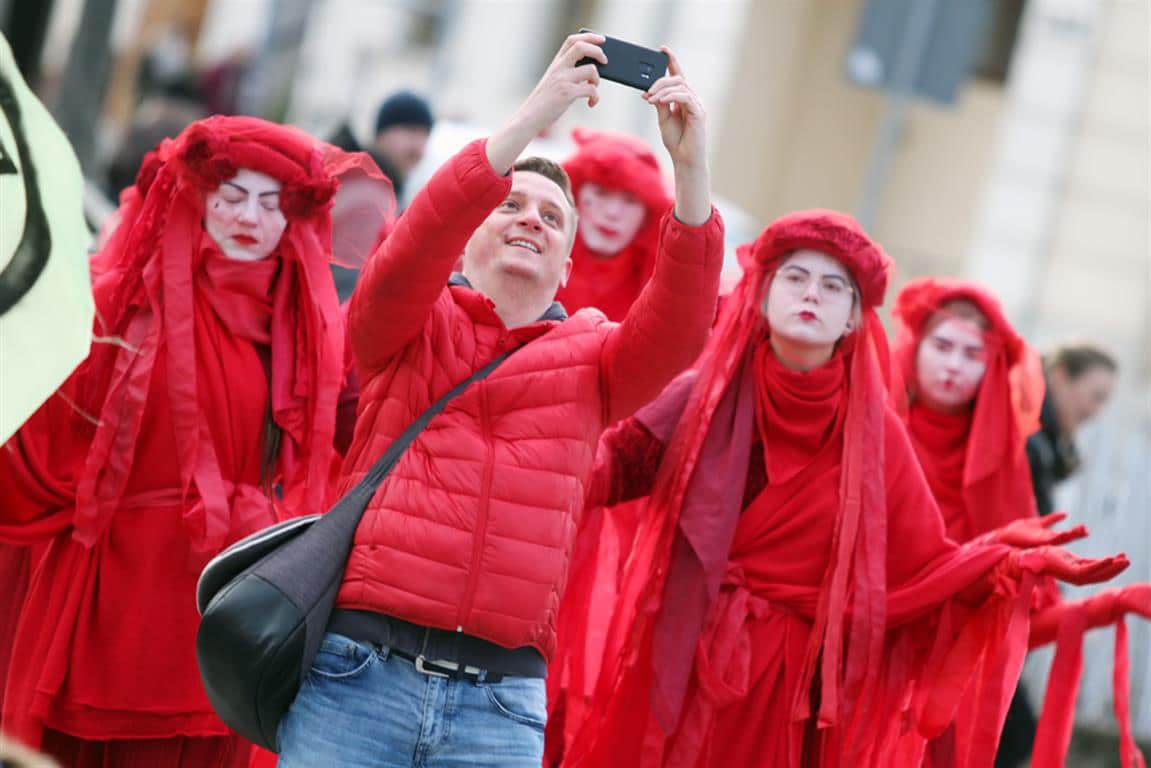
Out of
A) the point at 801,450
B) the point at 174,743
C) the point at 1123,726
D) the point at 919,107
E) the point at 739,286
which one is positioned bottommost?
the point at 174,743

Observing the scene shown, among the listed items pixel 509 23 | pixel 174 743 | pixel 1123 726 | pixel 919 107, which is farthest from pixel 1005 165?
pixel 174 743

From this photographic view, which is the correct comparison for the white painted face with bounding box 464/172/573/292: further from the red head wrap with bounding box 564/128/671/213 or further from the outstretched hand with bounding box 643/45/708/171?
the red head wrap with bounding box 564/128/671/213

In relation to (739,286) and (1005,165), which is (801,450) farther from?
(1005,165)

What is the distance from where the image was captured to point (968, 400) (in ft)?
20.6

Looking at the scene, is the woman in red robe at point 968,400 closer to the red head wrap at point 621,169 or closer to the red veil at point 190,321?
the red head wrap at point 621,169

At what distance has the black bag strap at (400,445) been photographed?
3.94 meters

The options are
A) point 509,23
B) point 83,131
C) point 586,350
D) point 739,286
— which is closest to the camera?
point 586,350

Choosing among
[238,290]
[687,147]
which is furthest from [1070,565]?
[238,290]

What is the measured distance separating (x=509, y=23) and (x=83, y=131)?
35.0ft

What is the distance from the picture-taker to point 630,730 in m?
5.02

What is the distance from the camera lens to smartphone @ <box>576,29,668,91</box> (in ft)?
12.8

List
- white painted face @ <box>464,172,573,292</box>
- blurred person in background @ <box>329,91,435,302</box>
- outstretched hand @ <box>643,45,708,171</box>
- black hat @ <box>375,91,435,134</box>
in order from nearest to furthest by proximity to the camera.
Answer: outstretched hand @ <box>643,45,708,171</box>
white painted face @ <box>464,172,573,292</box>
blurred person in background @ <box>329,91,435,302</box>
black hat @ <box>375,91,435,134</box>

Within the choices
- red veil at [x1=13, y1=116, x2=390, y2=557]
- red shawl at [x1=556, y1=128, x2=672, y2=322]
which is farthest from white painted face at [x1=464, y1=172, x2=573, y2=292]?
red shawl at [x1=556, y1=128, x2=672, y2=322]

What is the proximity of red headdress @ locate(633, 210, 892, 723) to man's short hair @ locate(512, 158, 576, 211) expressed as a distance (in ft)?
3.06
